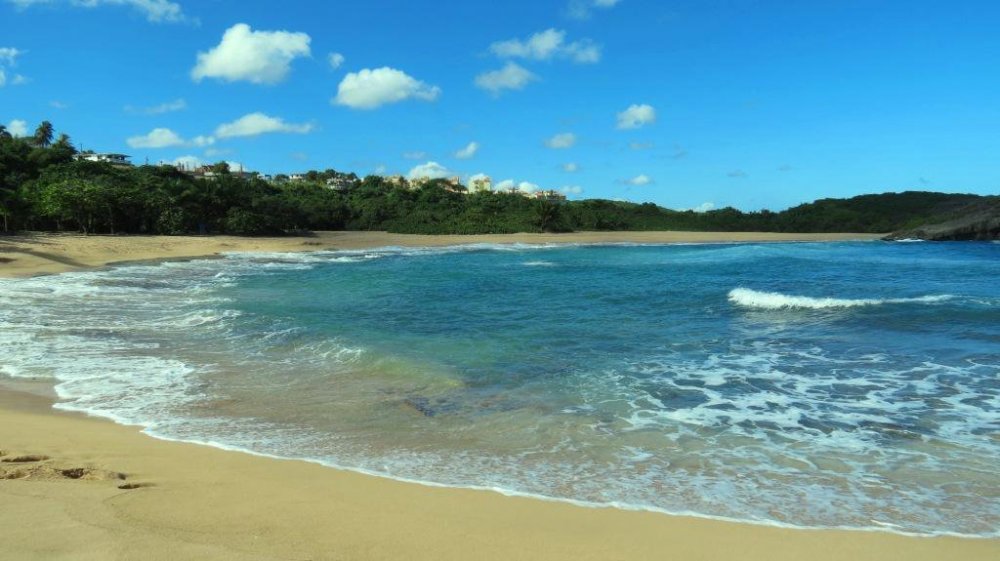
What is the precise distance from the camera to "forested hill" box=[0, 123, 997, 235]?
124ft

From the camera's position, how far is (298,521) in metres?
4.02

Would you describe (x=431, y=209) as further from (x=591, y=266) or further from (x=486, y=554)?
(x=486, y=554)

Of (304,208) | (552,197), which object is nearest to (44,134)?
(304,208)

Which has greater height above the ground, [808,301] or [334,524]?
[808,301]

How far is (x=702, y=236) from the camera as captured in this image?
217 feet

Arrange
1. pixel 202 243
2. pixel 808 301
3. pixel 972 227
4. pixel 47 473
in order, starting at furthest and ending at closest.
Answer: pixel 972 227 < pixel 202 243 < pixel 808 301 < pixel 47 473

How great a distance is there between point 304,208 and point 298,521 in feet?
189

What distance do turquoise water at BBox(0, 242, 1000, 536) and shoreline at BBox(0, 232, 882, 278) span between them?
7.77 meters

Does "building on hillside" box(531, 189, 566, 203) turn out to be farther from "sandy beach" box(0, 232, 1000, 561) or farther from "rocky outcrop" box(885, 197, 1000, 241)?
"sandy beach" box(0, 232, 1000, 561)

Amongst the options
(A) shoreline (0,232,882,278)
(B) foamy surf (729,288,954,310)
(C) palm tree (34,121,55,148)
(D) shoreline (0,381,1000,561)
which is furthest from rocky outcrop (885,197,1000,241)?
(C) palm tree (34,121,55,148)

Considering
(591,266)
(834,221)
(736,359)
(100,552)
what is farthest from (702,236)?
(100,552)

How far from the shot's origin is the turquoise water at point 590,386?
5.33 m

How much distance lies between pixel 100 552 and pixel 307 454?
2626 millimetres

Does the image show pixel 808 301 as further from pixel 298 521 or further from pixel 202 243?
pixel 202 243
